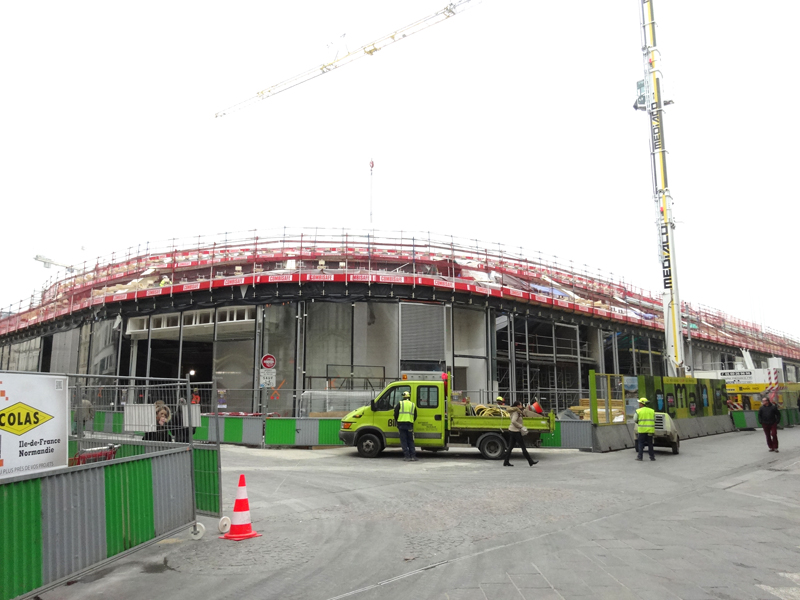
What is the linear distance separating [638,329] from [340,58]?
1349 inches

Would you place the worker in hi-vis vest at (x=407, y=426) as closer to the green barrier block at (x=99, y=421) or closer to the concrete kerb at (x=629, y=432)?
the concrete kerb at (x=629, y=432)

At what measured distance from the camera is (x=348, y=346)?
23859 millimetres

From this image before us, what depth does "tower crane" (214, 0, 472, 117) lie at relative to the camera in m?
46.2

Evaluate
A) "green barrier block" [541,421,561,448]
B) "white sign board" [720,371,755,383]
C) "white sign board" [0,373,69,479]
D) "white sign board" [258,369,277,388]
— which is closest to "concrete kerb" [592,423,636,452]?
"green barrier block" [541,421,561,448]

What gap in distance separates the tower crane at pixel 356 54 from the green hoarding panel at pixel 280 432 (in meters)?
39.2

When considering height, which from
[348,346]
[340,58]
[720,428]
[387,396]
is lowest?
[720,428]

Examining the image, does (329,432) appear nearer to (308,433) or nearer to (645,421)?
(308,433)

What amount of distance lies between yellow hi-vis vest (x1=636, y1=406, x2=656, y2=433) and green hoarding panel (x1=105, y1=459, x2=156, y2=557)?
41.7ft

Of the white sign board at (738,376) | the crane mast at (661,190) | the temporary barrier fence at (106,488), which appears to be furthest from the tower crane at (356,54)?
the temporary barrier fence at (106,488)

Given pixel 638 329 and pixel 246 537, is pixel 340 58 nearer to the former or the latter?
pixel 638 329

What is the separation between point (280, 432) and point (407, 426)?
5.27m

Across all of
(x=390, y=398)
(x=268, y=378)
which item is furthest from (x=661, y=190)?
(x=268, y=378)

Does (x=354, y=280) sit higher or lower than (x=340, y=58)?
lower

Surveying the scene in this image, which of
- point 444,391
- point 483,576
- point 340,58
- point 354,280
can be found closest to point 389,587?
point 483,576
